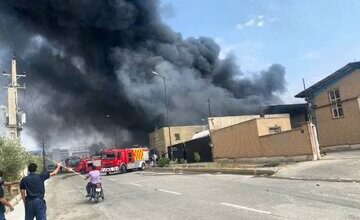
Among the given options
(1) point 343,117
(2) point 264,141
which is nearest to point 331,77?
(1) point 343,117

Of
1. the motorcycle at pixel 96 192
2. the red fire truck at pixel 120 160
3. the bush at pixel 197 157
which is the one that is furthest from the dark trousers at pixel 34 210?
the bush at pixel 197 157

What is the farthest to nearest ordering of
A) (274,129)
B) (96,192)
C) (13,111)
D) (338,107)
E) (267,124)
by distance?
(13,111)
(274,129)
(267,124)
(338,107)
(96,192)

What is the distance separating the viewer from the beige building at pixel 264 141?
25234 millimetres

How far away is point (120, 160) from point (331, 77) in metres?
23.8

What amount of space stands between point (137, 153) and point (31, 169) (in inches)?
1579

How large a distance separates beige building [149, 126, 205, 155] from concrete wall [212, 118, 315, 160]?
3329cm

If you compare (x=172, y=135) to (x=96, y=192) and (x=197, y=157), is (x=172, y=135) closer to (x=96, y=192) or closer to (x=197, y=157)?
(x=197, y=157)

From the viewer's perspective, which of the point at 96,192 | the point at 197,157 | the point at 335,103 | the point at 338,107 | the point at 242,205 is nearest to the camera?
the point at 242,205

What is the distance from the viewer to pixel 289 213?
32.8 feet

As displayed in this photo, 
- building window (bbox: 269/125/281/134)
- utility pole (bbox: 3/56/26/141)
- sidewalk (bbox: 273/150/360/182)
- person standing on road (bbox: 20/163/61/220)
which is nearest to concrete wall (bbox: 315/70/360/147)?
building window (bbox: 269/125/281/134)

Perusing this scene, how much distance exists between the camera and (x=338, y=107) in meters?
31.2

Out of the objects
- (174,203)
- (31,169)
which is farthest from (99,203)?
(31,169)

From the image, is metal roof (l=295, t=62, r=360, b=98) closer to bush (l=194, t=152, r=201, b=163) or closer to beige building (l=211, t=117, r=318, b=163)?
beige building (l=211, t=117, r=318, b=163)

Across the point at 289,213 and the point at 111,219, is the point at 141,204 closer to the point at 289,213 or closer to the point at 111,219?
the point at 111,219
